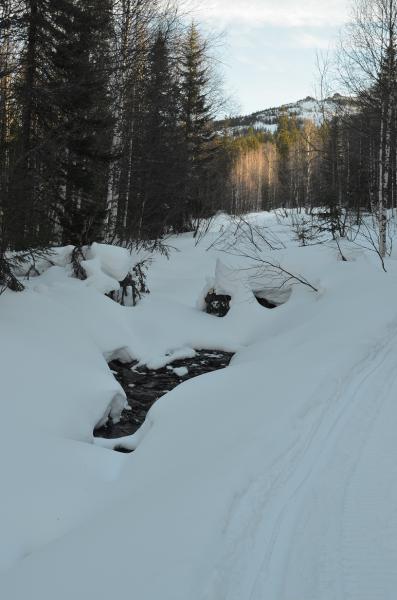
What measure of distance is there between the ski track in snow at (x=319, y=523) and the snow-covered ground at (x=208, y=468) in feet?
0.03

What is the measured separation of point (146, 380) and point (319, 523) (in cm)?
490

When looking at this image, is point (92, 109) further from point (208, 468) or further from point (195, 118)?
point (208, 468)

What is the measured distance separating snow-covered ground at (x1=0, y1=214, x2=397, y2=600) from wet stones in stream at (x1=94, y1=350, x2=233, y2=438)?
0.26 meters

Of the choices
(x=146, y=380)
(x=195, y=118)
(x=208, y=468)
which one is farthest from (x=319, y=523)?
(x=195, y=118)

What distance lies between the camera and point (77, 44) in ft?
39.0

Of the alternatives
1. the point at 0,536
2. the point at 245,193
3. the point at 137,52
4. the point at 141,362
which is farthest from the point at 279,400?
the point at 245,193

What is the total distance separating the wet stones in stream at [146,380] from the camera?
229 inches

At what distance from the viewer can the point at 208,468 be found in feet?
12.1

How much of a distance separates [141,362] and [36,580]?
17.8 ft

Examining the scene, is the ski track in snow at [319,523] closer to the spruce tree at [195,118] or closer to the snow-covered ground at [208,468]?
the snow-covered ground at [208,468]

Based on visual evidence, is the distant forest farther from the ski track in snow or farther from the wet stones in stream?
the ski track in snow

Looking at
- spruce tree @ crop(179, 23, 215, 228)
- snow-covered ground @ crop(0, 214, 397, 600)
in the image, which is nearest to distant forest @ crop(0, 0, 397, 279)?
snow-covered ground @ crop(0, 214, 397, 600)

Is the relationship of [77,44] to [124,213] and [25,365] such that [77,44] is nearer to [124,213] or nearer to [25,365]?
[124,213]

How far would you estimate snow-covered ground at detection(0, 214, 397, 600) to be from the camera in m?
2.55
